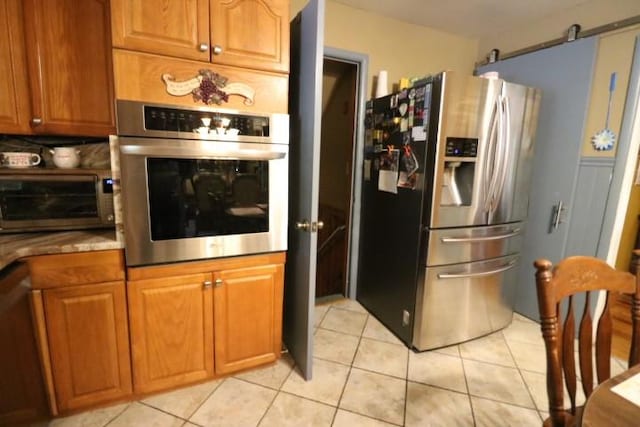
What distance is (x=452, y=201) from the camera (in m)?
1.97

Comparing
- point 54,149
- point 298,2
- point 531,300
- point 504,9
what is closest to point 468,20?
point 504,9

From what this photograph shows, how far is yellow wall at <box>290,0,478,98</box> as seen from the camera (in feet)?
7.93

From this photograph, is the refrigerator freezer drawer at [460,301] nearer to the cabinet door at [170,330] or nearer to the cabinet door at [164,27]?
the cabinet door at [170,330]

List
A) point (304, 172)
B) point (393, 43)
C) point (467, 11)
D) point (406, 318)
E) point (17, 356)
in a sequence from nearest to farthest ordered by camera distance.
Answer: point (17, 356)
point (304, 172)
point (406, 318)
point (467, 11)
point (393, 43)

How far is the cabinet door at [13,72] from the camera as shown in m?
1.43

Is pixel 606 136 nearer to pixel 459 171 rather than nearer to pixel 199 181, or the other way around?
pixel 459 171

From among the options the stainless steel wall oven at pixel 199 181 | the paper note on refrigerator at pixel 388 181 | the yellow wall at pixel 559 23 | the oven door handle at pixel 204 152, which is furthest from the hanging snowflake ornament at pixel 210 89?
the yellow wall at pixel 559 23

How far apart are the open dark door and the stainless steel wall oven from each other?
0.12 metres

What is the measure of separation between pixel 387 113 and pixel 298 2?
1021 mm

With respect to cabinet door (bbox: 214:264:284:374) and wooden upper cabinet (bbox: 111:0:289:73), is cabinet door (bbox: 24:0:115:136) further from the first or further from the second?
cabinet door (bbox: 214:264:284:374)

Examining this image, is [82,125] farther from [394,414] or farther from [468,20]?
[468,20]

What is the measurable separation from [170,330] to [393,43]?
2.69m

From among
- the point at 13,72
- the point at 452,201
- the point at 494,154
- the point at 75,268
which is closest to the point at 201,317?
the point at 75,268

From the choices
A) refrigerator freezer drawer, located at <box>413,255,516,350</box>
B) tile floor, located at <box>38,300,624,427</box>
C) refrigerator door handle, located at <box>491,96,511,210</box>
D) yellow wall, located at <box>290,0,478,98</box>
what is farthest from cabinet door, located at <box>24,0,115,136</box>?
refrigerator door handle, located at <box>491,96,511,210</box>
